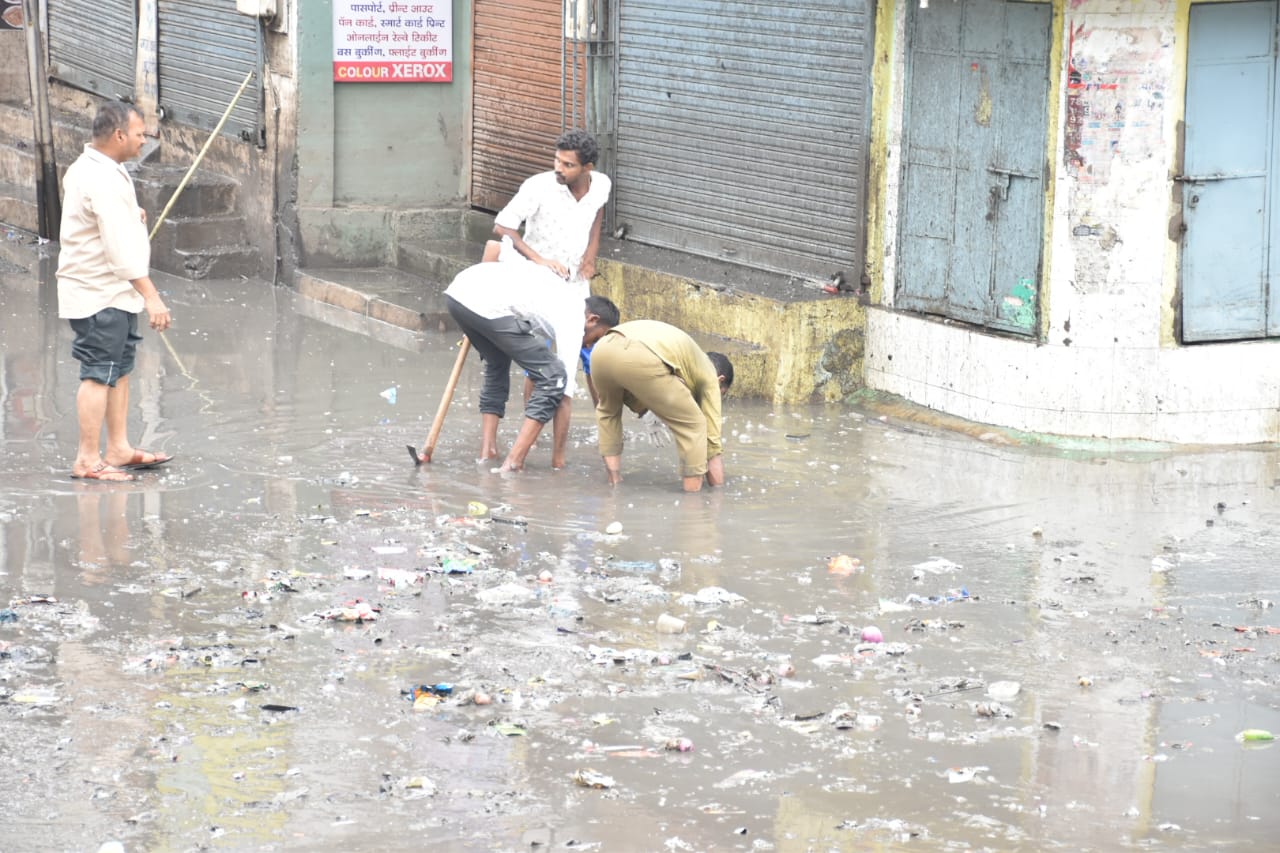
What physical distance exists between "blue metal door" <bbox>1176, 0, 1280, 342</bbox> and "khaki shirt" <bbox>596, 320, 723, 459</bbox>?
275 centimetres

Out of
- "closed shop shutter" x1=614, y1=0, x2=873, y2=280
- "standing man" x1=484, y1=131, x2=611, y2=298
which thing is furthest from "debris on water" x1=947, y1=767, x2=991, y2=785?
"closed shop shutter" x1=614, y1=0, x2=873, y2=280

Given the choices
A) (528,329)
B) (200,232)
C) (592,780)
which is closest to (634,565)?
(528,329)

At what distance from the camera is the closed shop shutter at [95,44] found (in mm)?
15820

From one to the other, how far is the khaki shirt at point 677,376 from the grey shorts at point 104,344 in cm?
219

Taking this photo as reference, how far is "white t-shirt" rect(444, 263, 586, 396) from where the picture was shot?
8.33m

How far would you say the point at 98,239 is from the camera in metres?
7.90

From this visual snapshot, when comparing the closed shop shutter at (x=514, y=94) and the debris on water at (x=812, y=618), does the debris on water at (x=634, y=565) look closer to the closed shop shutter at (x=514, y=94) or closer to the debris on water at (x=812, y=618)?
the debris on water at (x=812, y=618)

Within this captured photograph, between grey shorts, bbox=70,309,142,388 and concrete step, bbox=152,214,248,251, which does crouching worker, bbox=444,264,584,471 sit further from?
concrete step, bbox=152,214,248,251

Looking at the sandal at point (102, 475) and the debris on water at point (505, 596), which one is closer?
the debris on water at point (505, 596)

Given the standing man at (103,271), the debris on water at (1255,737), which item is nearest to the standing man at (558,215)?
the standing man at (103,271)

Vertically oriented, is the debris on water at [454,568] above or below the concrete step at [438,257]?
below

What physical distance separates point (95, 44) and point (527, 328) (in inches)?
382

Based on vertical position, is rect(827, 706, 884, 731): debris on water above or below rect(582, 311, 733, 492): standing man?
below

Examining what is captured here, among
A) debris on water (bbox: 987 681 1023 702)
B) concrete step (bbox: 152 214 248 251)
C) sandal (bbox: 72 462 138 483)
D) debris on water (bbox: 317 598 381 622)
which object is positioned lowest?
debris on water (bbox: 987 681 1023 702)
